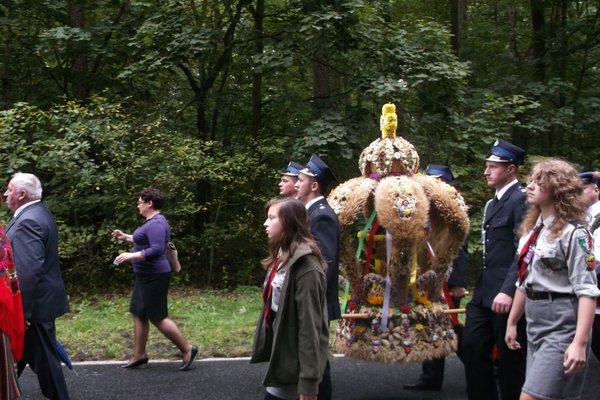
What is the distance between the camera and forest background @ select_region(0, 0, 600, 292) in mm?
10992

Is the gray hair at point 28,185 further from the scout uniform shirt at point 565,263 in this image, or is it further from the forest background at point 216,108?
the forest background at point 216,108

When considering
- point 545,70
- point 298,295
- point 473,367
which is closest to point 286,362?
point 298,295

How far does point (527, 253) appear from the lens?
4008 millimetres

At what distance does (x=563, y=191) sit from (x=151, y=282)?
428 cm

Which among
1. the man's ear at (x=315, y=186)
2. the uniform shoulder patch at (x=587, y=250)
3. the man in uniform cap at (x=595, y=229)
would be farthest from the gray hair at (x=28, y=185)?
the man in uniform cap at (x=595, y=229)

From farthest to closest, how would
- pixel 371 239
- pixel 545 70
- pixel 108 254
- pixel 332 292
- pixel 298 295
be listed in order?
pixel 545 70 < pixel 108 254 < pixel 371 239 < pixel 332 292 < pixel 298 295

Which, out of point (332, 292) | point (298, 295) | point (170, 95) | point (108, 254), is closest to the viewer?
point (298, 295)

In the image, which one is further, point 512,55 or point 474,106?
point 512,55

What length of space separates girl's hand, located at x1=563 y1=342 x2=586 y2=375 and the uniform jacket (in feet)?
4.12

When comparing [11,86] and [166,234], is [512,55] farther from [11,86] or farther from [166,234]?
[166,234]

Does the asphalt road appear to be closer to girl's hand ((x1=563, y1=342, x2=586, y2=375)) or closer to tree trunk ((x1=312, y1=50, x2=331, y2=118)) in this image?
girl's hand ((x1=563, y1=342, x2=586, y2=375))

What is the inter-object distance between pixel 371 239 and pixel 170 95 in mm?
9204

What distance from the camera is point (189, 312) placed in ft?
32.2

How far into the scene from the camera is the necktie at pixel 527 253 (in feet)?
13.0
